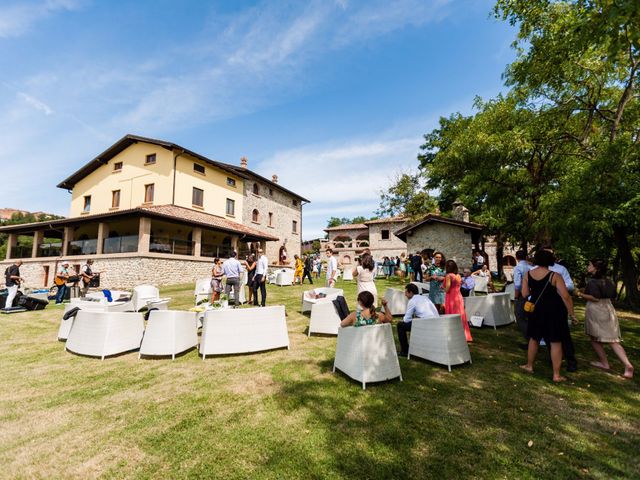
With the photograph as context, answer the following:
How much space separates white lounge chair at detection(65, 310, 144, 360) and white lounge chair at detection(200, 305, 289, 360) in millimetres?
1487

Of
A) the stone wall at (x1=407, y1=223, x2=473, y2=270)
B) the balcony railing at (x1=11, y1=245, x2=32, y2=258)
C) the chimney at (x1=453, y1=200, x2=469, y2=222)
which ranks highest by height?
the chimney at (x1=453, y1=200, x2=469, y2=222)

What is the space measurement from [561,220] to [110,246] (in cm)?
2187

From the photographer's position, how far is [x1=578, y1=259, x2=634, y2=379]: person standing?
174 inches

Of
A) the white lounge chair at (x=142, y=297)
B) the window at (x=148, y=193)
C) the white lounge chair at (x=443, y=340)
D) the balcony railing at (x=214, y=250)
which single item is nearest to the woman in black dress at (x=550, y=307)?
the white lounge chair at (x=443, y=340)

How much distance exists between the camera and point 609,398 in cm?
366

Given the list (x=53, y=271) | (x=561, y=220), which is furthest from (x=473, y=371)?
(x=53, y=271)

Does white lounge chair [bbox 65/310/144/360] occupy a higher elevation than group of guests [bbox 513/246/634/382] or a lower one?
lower

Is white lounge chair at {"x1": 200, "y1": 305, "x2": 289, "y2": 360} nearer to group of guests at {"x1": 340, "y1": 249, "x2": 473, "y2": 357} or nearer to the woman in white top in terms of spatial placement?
group of guests at {"x1": 340, "y1": 249, "x2": 473, "y2": 357}

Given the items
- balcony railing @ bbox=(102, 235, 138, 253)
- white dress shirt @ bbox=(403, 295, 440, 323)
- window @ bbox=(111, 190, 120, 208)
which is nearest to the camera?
white dress shirt @ bbox=(403, 295, 440, 323)

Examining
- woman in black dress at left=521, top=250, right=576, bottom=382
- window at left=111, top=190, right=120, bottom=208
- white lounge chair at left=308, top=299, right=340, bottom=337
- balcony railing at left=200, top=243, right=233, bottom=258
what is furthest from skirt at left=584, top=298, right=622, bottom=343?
window at left=111, top=190, right=120, bottom=208

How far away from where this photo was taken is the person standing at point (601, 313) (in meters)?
4.43

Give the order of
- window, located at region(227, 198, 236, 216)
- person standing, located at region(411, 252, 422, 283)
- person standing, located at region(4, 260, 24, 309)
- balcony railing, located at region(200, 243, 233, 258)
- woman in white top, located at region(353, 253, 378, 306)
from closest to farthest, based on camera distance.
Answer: woman in white top, located at region(353, 253, 378, 306) → person standing, located at region(4, 260, 24, 309) → person standing, located at region(411, 252, 422, 283) → balcony railing, located at region(200, 243, 233, 258) → window, located at region(227, 198, 236, 216)

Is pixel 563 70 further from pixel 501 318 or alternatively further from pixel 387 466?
pixel 387 466

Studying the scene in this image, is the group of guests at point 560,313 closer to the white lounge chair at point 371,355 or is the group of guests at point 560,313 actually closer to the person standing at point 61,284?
the white lounge chair at point 371,355
